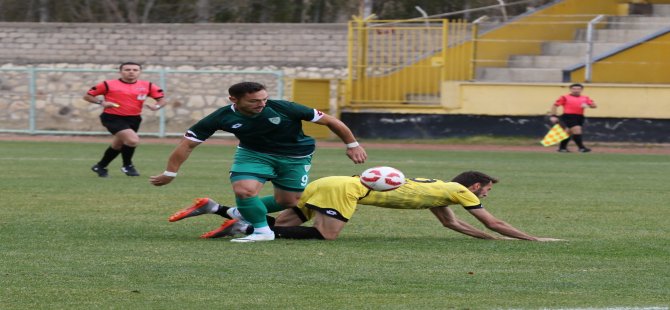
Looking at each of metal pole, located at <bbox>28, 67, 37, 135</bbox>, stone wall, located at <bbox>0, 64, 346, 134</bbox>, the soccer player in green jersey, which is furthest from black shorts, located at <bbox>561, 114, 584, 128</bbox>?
the soccer player in green jersey

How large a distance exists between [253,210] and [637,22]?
2278 cm

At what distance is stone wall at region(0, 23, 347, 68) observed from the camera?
3092 centimetres

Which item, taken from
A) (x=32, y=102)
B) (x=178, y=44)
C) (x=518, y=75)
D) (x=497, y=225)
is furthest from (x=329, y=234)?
(x=178, y=44)

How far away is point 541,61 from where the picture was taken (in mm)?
30141

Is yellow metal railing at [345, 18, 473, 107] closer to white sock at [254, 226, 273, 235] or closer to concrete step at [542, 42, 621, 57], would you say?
concrete step at [542, 42, 621, 57]

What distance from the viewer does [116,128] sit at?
16812mm

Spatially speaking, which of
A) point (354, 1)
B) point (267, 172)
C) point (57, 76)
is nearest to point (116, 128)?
point (267, 172)

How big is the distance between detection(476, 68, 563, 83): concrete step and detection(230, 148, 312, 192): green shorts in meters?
20.0

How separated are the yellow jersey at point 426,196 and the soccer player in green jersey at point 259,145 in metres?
0.35

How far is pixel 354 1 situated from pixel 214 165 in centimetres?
1519

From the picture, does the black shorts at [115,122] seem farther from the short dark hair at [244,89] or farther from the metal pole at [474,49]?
the metal pole at [474,49]

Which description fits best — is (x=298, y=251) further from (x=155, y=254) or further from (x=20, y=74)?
Answer: (x=20, y=74)

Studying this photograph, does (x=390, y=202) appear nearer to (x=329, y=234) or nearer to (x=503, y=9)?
(x=329, y=234)

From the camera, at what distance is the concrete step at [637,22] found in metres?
29.6
